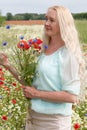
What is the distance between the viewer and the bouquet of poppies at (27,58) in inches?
129

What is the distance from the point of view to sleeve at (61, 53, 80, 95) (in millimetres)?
2941

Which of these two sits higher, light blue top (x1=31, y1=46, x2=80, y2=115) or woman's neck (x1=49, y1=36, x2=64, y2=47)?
woman's neck (x1=49, y1=36, x2=64, y2=47)

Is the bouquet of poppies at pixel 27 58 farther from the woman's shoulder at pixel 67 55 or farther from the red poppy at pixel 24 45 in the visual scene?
the woman's shoulder at pixel 67 55

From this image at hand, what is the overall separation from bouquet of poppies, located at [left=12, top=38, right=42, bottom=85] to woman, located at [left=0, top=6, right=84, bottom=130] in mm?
133

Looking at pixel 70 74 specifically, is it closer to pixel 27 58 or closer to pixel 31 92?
pixel 31 92

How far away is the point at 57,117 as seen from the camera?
3.07 metres

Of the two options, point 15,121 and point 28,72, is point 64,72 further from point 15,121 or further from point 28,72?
point 15,121

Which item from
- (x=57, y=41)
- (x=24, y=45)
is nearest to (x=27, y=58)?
(x=24, y=45)

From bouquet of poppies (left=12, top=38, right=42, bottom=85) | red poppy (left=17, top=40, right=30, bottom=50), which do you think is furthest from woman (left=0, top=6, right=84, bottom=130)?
red poppy (left=17, top=40, right=30, bottom=50)

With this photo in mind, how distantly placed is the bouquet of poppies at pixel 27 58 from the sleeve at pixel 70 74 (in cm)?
36

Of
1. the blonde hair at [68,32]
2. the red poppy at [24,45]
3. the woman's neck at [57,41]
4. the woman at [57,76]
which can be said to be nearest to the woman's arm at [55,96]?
the woman at [57,76]

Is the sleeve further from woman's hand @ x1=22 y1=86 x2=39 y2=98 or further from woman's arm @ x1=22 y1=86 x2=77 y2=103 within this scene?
woman's hand @ x1=22 y1=86 x2=39 y2=98

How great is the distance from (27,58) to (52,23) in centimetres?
43

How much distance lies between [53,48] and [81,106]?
131 inches
